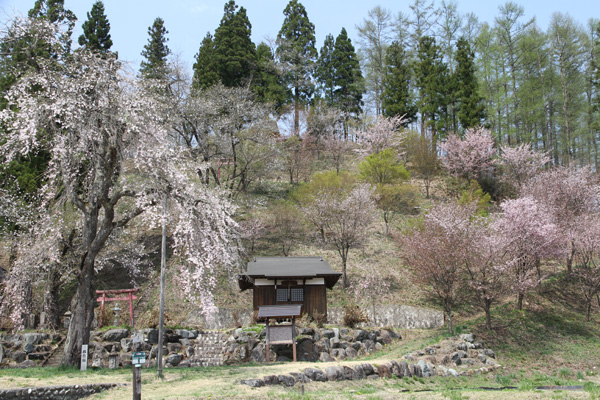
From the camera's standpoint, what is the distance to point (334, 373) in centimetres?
1185

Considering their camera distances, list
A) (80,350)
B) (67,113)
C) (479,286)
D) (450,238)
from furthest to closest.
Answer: (450,238), (479,286), (80,350), (67,113)

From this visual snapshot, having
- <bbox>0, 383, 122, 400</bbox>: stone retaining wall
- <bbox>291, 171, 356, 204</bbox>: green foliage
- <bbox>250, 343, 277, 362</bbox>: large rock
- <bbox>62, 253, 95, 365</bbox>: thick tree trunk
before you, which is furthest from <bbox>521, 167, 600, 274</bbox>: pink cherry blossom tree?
<bbox>0, 383, 122, 400</bbox>: stone retaining wall

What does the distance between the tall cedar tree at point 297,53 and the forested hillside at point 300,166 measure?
24cm

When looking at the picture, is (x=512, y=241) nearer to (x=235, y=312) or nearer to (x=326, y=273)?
(x=326, y=273)

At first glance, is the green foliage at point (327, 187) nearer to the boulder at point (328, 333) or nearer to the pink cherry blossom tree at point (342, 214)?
the pink cherry blossom tree at point (342, 214)

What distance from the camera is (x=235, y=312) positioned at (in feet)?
68.8

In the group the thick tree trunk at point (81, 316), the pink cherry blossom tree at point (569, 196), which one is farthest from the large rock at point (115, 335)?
the pink cherry blossom tree at point (569, 196)

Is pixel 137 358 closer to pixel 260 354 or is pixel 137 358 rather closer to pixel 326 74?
pixel 260 354

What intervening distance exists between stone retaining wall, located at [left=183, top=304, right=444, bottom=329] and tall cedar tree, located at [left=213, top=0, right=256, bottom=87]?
27449 mm

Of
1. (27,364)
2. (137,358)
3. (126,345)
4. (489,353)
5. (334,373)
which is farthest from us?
(126,345)

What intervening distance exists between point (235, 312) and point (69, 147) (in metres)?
12.2

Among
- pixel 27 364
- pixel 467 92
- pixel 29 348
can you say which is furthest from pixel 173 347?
pixel 467 92

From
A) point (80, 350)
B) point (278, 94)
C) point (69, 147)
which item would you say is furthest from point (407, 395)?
point (278, 94)

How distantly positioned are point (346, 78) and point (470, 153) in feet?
64.9
